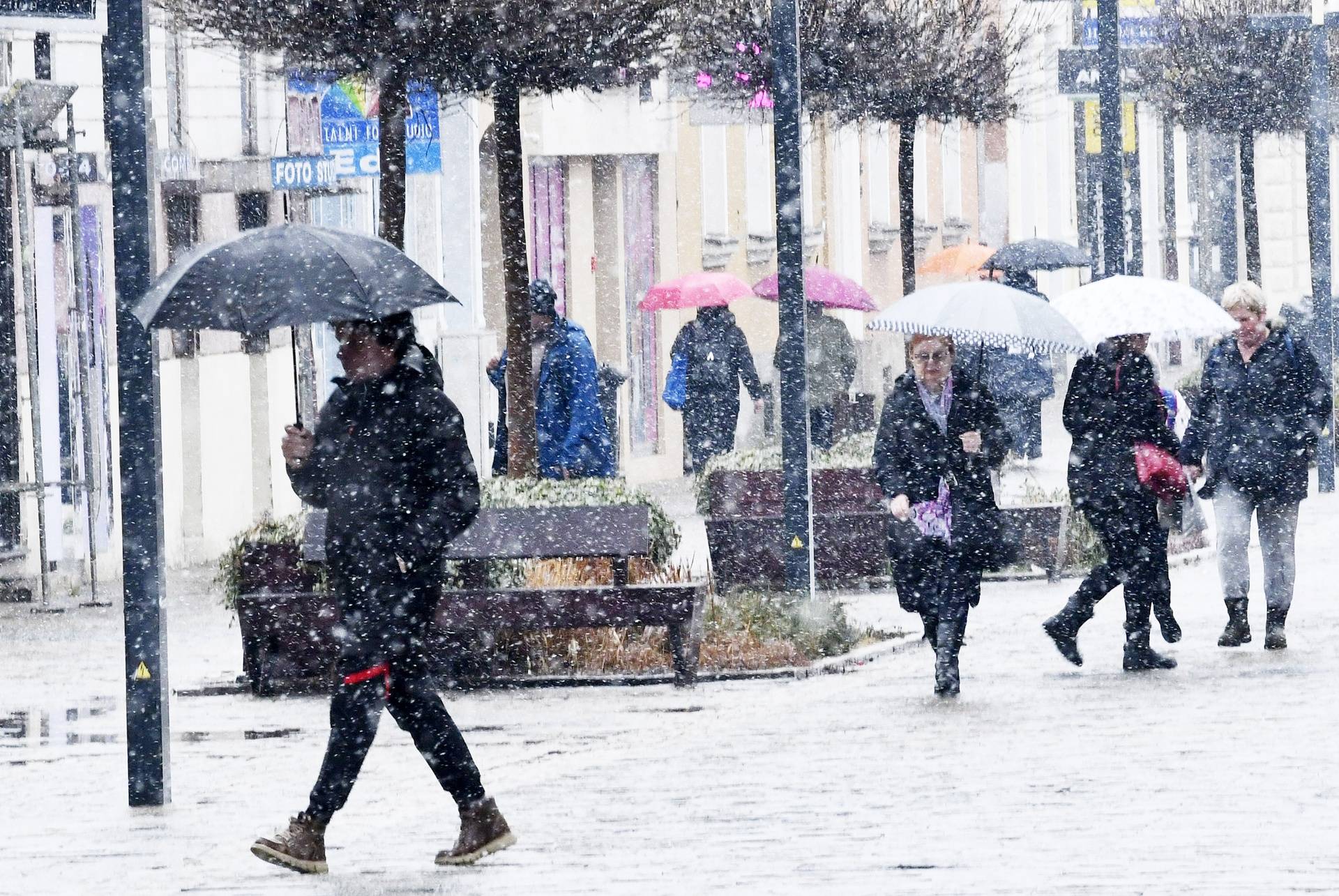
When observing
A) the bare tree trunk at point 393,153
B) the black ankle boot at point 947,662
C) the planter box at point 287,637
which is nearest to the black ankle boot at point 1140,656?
the black ankle boot at point 947,662

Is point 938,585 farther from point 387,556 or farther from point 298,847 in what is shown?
point 298,847

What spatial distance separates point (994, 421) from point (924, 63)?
37.8 ft

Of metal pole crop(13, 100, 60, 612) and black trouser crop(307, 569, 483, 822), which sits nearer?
black trouser crop(307, 569, 483, 822)

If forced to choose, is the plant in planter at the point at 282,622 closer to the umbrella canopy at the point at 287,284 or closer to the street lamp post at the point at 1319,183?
the umbrella canopy at the point at 287,284

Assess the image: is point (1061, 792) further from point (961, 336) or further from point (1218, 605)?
point (1218, 605)

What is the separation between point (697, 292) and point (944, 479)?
10.6 m

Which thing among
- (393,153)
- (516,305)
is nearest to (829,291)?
(516,305)

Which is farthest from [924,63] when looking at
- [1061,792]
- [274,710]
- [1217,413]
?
[1061,792]

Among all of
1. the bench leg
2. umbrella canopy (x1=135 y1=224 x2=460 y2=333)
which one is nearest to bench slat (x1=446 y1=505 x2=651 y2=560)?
the bench leg

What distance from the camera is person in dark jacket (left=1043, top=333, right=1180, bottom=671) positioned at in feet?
40.2

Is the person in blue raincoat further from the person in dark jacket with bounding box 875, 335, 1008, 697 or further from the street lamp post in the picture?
the street lamp post

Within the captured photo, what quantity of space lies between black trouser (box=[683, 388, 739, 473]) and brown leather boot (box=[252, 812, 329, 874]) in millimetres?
14294

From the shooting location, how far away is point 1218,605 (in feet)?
48.6

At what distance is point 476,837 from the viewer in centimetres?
806
